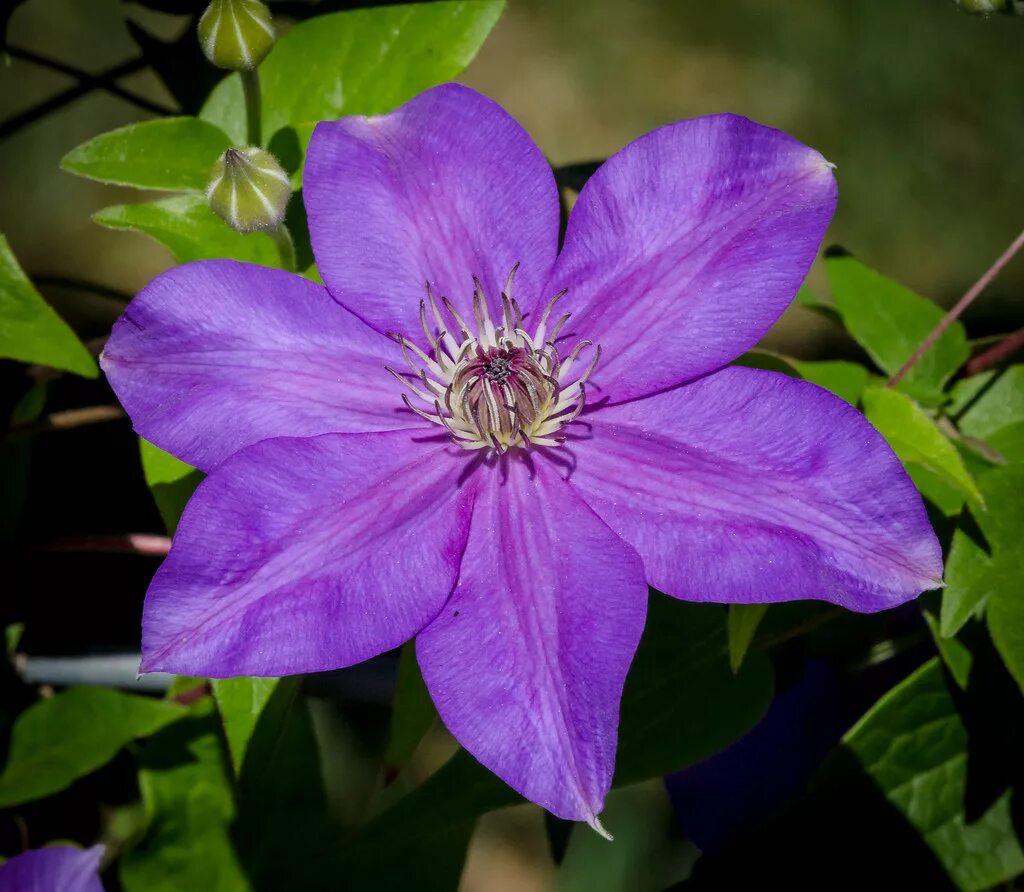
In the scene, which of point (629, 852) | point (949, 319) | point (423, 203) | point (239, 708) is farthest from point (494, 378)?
point (629, 852)

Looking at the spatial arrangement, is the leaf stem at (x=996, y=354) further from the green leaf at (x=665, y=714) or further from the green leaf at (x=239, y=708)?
the green leaf at (x=239, y=708)

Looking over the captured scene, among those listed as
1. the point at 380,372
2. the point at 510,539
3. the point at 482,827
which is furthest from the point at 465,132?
the point at 482,827

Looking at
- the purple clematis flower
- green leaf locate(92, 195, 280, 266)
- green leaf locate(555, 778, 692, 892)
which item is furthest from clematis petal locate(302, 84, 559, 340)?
green leaf locate(555, 778, 692, 892)

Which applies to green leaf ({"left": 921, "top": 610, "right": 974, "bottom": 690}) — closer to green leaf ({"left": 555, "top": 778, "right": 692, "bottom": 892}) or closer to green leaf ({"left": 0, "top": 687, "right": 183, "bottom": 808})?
green leaf ({"left": 0, "top": 687, "right": 183, "bottom": 808})

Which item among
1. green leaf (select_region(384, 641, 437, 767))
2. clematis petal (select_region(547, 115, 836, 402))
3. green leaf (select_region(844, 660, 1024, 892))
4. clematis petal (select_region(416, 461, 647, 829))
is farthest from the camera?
green leaf (select_region(844, 660, 1024, 892))

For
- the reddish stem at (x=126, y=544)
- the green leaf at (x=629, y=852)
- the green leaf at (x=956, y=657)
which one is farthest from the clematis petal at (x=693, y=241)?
the green leaf at (x=629, y=852)

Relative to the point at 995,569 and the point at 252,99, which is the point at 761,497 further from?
the point at 252,99
